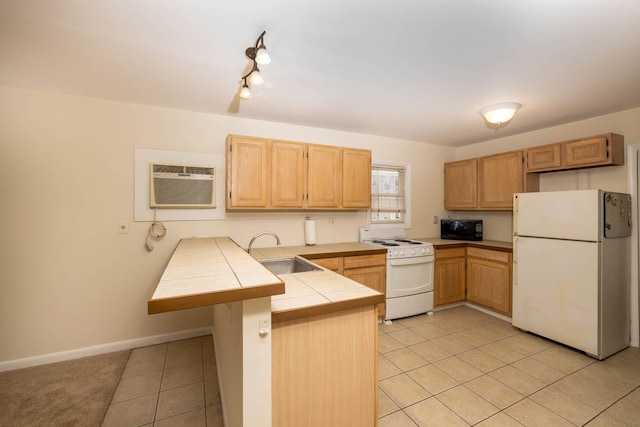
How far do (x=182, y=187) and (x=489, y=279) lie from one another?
3.85 meters

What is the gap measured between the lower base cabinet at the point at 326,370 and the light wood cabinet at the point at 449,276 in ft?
8.35

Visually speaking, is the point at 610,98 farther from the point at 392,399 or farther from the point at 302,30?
the point at 392,399

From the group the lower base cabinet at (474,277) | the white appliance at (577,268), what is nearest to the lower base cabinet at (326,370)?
the white appliance at (577,268)

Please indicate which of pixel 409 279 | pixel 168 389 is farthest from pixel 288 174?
pixel 168 389

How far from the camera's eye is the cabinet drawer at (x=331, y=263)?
2.88 metres

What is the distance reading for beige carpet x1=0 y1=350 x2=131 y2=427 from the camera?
70.5 inches

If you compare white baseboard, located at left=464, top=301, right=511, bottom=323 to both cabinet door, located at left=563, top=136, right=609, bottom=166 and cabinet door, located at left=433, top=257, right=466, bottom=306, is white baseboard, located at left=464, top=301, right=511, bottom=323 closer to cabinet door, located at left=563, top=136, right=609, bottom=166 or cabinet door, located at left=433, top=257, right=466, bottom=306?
cabinet door, located at left=433, top=257, right=466, bottom=306

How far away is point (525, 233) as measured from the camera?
9.75 feet

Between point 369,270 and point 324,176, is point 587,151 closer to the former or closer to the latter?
point 369,270

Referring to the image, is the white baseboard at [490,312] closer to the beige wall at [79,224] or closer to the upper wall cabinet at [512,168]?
the upper wall cabinet at [512,168]

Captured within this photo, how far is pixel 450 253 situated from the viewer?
3680 millimetres

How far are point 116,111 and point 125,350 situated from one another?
92.2 inches

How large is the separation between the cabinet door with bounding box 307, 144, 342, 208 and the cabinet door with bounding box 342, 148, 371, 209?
8cm

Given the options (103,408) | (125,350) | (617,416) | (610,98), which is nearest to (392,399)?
(617,416)
